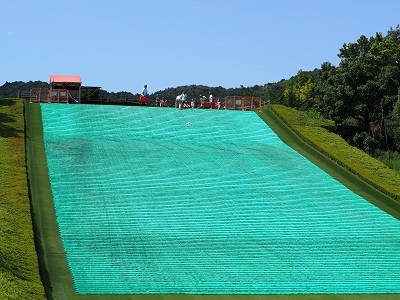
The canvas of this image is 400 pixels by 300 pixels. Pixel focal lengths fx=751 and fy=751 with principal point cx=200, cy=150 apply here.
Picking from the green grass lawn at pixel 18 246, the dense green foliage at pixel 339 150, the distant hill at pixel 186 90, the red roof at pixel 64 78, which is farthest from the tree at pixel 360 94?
the distant hill at pixel 186 90

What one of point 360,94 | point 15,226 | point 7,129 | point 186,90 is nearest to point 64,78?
point 7,129

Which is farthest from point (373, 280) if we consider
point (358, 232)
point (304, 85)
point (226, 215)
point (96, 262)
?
point (304, 85)

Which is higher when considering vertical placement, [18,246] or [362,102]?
[362,102]

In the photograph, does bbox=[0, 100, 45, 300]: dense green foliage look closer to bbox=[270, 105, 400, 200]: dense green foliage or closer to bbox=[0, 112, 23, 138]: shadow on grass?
bbox=[0, 112, 23, 138]: shadow on grass

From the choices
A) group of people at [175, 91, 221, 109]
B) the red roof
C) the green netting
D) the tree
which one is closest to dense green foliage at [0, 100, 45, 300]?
the green netting

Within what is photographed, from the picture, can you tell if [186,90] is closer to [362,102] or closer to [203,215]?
[362,102]

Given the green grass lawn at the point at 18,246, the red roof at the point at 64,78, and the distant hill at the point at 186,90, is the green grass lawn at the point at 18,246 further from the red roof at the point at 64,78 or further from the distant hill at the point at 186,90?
the distant hill at the point at 186,90
